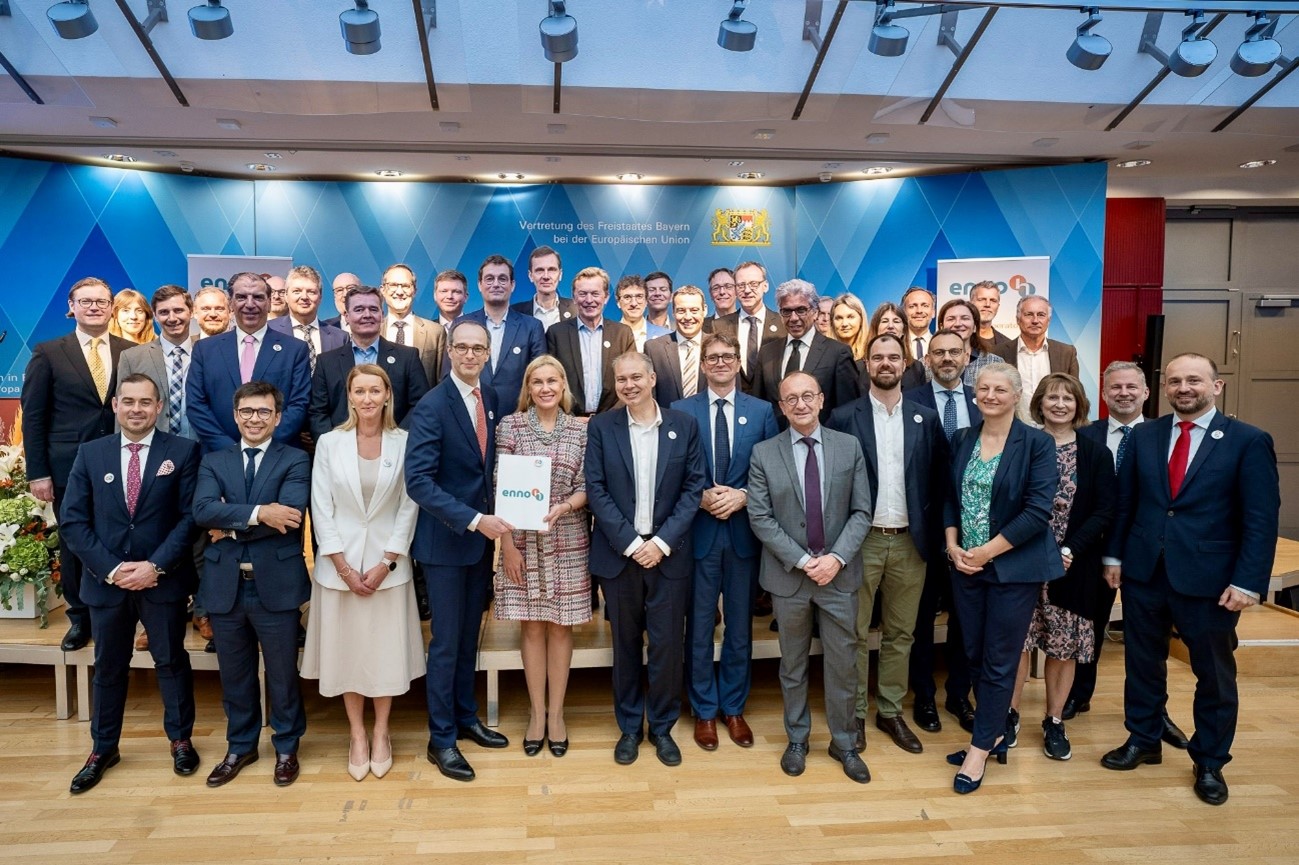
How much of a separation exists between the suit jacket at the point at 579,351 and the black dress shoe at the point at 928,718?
2.19m

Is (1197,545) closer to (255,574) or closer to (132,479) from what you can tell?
(255,574)

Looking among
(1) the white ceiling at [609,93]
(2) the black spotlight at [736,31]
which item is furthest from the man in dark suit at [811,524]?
(1) the white ceiling at [609,93]

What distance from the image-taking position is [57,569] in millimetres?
4082

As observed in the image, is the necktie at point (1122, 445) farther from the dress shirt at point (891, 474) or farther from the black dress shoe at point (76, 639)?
the black dress shoe at point (76, 639)

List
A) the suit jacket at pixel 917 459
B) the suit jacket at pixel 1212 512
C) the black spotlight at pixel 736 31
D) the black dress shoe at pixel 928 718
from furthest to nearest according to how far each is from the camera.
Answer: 1. the black spotlight at pixel 736 31
2. the black dress shoe at pixel 928 718
3. the suit jacket at pixel 917 459
4. the suit jacket at pixel 1212 512

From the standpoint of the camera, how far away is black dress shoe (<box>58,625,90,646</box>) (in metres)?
3.86

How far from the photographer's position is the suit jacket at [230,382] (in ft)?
12.1

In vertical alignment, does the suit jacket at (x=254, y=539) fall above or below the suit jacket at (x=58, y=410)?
below

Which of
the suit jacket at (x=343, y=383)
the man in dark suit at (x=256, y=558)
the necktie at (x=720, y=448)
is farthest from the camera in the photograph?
the suit jacket at (x=343, y=383)

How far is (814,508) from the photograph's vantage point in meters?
3.32

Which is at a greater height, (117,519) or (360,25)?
(360,25)

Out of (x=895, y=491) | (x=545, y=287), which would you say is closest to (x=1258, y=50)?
(x=895, y=491)

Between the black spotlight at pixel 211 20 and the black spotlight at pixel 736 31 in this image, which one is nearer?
the black spotlight at pixel 211 20

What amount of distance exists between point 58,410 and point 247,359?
102 centimetres
